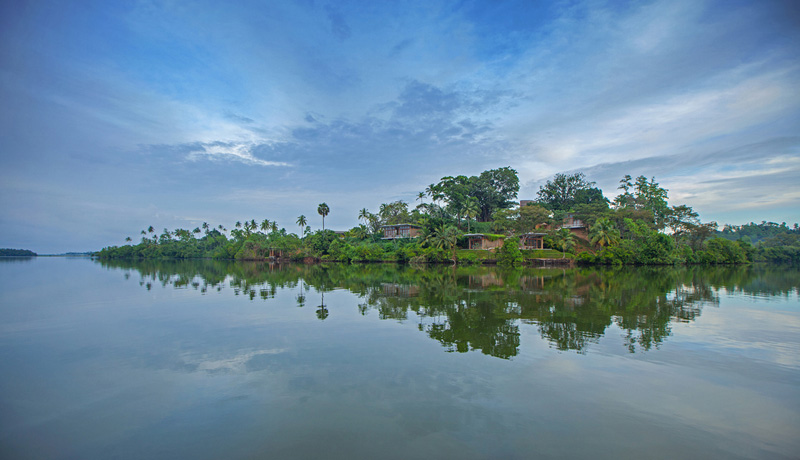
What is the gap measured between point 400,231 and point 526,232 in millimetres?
25905

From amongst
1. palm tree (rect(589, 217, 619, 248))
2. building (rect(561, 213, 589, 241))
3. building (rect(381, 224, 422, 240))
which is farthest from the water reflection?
building (rect(381, 224, 422, 240))

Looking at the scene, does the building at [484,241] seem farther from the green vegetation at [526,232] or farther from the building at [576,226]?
the building at [576,226]

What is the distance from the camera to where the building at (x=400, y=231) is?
71125mm

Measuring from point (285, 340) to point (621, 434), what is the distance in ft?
27.3

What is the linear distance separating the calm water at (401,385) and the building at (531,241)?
4444 cm

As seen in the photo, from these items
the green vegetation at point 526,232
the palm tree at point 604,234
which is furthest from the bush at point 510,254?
the palm tree at point 604,234

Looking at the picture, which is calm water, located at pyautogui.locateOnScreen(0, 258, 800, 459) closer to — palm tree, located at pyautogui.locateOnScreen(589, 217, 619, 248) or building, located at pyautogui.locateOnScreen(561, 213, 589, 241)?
palm tree, located at pyautogui.locateOnScreen(589, 217, 619, 248)

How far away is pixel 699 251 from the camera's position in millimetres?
56406

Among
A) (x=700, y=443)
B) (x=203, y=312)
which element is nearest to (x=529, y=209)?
(x=203, y=312)

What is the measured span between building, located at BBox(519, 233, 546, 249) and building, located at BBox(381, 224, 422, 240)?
757 inches

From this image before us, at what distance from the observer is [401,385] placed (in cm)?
694

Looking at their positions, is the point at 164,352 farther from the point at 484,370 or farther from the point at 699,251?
the point at 699,251

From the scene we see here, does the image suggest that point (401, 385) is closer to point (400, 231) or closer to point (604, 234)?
point (604, 234)

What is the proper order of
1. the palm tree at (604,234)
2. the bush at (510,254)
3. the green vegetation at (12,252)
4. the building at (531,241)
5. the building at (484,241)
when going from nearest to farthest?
the bush at (510,254) → the palm tree at (604,234) → the building at (531,241) → the building at (484,241) → the green vegetation at (12,252)
